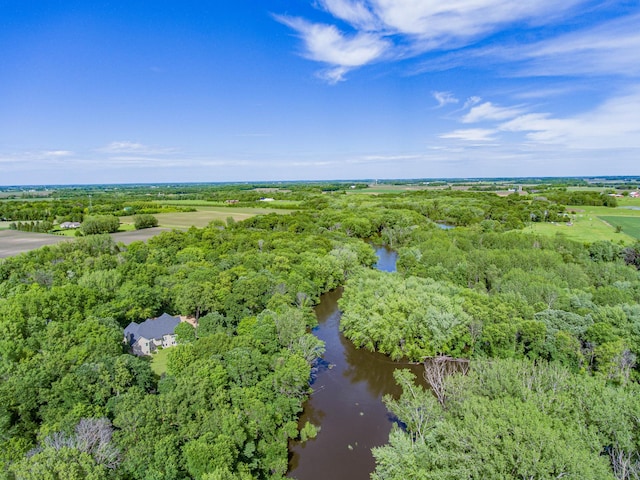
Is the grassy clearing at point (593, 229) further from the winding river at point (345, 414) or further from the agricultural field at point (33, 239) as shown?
the agricultural field at point (33, 239)

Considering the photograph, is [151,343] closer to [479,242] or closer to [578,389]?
[578,389]

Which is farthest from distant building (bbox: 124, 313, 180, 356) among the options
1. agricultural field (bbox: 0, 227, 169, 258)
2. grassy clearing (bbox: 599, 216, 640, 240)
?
grassy clearing (bbox: 599, 216, 640, 240)

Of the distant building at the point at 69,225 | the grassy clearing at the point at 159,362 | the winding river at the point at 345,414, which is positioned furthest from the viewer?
the distant building at the point at 69,225

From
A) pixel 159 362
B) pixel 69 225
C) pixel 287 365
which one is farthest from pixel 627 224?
pixel 69 225

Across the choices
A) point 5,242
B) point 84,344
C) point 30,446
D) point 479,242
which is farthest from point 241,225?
point 30,446

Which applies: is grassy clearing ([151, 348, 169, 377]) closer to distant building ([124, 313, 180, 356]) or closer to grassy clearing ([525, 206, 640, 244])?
distant building ([124, 313, 180, 356])

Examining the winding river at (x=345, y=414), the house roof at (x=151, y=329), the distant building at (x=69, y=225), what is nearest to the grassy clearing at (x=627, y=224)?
the winding river at (x=345, y=414)

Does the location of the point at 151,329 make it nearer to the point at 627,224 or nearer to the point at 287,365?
the point at 287,365

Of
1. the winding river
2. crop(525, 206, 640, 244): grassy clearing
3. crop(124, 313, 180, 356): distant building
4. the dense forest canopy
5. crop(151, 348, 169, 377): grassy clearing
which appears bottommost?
the winding river
